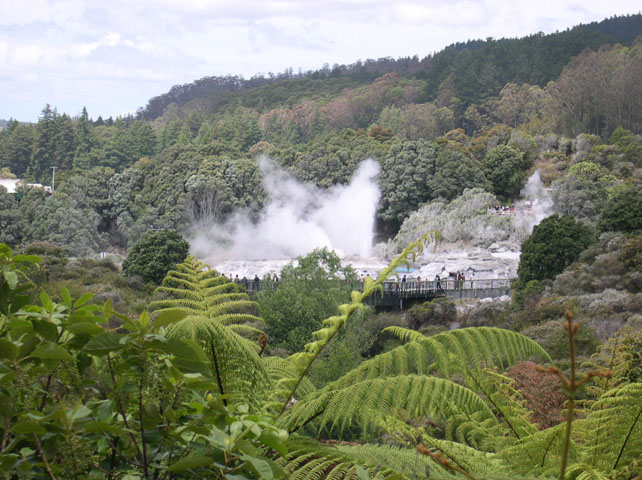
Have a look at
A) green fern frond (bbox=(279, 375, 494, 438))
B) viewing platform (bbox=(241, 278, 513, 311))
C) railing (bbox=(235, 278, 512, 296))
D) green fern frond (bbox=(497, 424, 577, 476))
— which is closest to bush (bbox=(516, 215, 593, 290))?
viewing platform (bbox=(241, 278, 513, 311))

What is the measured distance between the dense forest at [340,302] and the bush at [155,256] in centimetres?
9

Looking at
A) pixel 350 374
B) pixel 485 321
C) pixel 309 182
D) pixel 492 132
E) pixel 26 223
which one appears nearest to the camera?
pixel 350 374

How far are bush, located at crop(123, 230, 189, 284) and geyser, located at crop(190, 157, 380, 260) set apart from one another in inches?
566

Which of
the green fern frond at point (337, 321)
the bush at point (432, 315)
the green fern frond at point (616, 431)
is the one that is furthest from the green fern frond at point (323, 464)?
the bush at point (432, 315)

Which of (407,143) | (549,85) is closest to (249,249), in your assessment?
(407,143)

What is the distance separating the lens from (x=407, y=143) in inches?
1817

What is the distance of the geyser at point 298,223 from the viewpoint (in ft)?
144

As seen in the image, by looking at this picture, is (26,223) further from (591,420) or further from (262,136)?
(591,420)

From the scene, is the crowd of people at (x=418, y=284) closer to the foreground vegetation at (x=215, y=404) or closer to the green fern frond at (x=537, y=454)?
the foreground vegetation at (x=215, y=404)

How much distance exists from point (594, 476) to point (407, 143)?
45.0 m

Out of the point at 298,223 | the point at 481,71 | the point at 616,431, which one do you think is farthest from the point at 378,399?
the point at 481,71

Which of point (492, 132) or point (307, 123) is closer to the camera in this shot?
point (492, 132)

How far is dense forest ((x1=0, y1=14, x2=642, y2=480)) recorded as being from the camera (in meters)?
1.63

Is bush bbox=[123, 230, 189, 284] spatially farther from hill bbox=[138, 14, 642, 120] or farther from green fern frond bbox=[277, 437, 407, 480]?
hill bbox=[138, 14, 642, 120]
